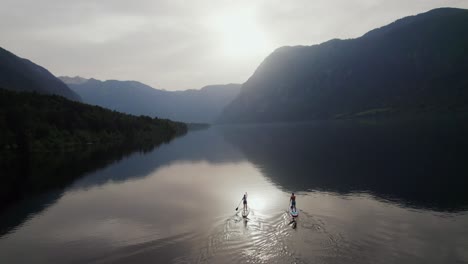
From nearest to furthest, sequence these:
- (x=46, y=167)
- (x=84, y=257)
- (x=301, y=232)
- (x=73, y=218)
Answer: (x=84, y=257) → (x=301, y=232) → (x=73, y=218) → (x=46, y=167)

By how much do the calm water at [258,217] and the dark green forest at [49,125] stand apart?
68.8m

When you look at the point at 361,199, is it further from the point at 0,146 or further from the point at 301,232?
the point at 0,146

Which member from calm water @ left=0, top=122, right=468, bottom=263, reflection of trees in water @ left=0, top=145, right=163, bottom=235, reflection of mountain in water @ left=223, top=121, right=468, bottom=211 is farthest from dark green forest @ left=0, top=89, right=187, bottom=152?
reflection of mountain in water @ left=223, top=121, right=468, bottom=211

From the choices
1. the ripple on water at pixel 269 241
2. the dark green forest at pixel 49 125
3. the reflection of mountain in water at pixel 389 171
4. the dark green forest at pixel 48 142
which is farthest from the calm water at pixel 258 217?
the dark green forest at pixel 49 125

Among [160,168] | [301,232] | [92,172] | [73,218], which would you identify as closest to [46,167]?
[92,172]

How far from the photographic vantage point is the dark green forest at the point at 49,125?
445ft

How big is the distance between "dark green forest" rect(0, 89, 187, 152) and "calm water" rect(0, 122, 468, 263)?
6881 centimetres

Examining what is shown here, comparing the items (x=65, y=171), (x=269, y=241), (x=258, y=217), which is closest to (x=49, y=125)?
(x=65, y=171)

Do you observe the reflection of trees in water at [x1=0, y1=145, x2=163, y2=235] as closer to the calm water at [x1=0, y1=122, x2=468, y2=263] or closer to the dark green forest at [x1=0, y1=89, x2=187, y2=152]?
the calm water at [x1=0, y1=122, x2=468, y2=263]

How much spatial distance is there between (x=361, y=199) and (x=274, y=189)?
59.2 ft

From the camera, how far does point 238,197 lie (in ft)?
202

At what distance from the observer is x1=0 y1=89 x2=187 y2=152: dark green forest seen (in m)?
136

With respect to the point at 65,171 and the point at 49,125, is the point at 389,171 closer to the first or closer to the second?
the point at 65,171

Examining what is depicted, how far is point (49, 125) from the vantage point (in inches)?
5827
